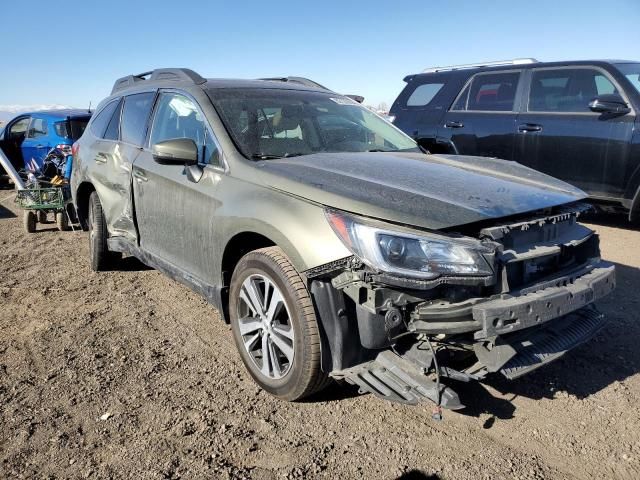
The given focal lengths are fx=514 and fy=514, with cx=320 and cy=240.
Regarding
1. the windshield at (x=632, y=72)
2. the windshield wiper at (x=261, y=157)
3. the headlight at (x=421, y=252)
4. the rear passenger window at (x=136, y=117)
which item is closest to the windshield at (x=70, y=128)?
the rear passenger window at (x=136, y=117)

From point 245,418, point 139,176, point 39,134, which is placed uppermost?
point 39,134

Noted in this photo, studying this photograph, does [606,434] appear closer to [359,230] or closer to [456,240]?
[456,240]

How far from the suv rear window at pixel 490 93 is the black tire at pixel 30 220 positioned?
629cm

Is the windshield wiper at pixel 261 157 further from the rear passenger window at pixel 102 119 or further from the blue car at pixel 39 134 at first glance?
the blue car at pixel 39 134

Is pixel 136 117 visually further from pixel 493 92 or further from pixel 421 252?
pixel 493 92

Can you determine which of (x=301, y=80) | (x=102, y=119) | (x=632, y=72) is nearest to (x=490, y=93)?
(x=632, y=72)

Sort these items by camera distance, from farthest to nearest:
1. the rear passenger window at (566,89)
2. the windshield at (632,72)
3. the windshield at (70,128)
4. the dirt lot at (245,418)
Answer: the windshield at (70,128), the rear passenger window at (566,89), the windshield at (632,72), the dirt lot at (245,418)

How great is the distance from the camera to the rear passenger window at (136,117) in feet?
14.0

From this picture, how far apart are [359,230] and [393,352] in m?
0.62

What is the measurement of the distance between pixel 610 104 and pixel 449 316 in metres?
4.78

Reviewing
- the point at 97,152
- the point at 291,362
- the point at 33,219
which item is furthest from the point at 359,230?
the point at 33,219

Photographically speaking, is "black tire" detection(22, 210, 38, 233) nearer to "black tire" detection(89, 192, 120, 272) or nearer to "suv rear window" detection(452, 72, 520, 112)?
"black tire" detection(89, 192, 120, 272)

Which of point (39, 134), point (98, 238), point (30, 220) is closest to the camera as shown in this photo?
point (98, 238)

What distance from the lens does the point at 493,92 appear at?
7.12 m
